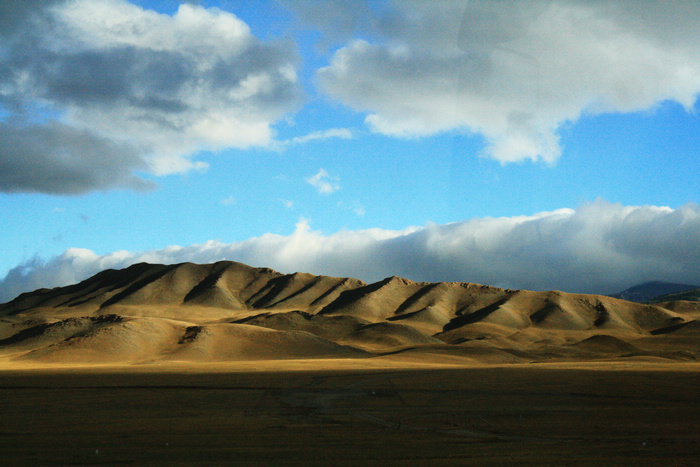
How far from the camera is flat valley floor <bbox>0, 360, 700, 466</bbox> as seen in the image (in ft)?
63.8

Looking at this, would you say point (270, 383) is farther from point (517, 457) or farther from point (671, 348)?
point (671, 348)

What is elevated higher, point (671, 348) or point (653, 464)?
point (653, 464)

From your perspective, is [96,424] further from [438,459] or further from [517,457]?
[517,457]

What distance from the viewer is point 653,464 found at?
1770cm

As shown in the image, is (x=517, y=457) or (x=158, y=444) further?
(x=158, y=444)

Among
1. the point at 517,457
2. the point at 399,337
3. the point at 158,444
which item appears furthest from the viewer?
the point at 399,337

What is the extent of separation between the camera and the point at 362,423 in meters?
27.2

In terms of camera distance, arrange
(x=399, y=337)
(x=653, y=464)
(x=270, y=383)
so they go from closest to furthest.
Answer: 1. (x=653, y=464)
2. (x=270, y=383)
3. (x=399, y=337)

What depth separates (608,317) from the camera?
192 m

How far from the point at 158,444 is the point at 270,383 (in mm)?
31893

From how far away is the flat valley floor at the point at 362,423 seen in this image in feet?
63.8

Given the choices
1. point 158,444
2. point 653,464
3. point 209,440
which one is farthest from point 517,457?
point 158,444

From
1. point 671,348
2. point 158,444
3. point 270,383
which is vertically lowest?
point 671,348

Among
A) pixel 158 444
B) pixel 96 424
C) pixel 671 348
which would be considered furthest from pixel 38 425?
pixel 671 348
